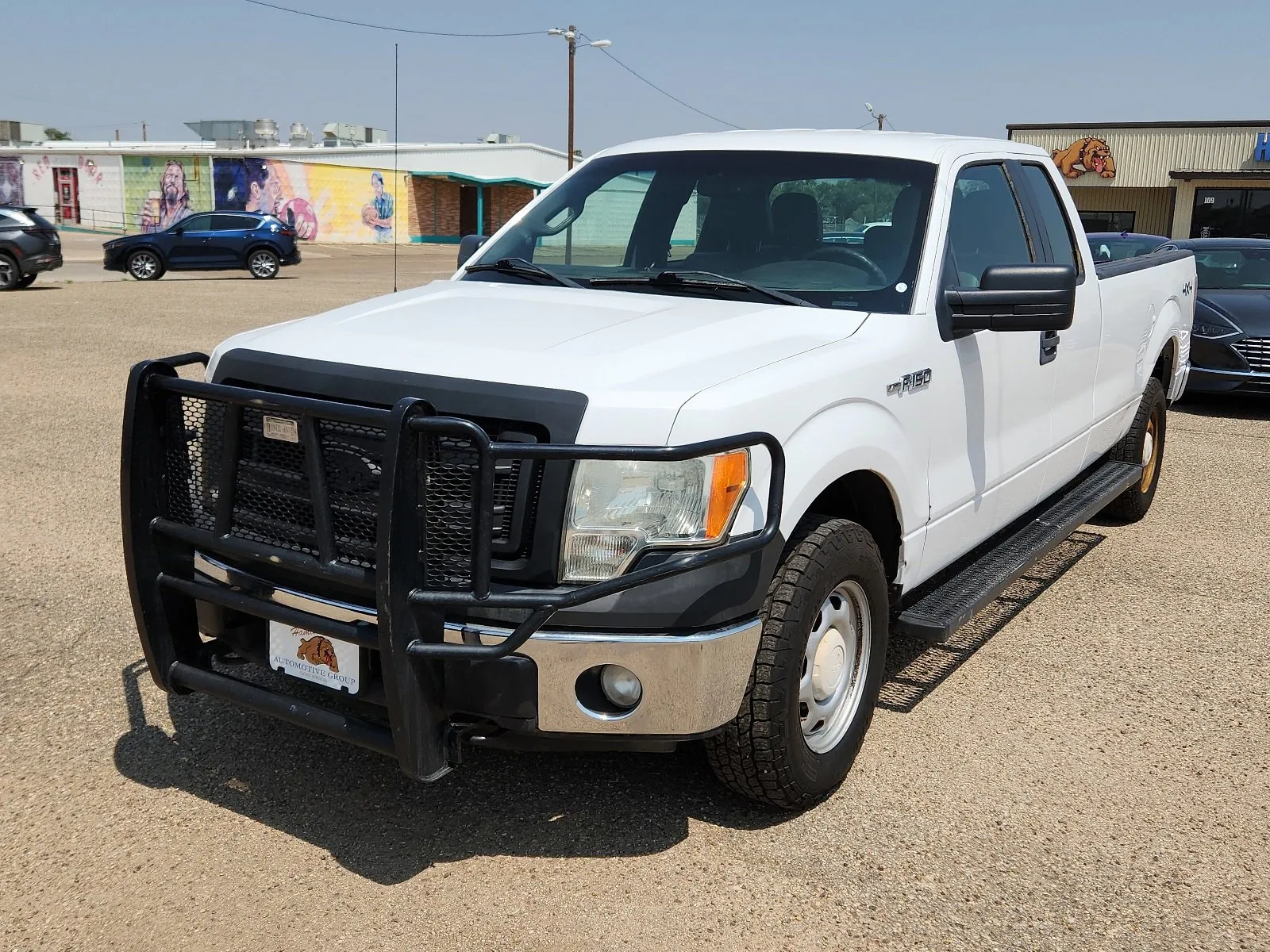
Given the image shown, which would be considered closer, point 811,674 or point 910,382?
point 811,674

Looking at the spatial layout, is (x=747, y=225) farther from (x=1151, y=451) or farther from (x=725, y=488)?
(x=1151, y=451)

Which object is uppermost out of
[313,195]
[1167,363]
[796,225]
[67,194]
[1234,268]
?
[313,195]

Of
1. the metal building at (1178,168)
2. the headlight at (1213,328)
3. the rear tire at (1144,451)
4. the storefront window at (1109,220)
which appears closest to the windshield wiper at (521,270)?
the rear tire at (1144,451)

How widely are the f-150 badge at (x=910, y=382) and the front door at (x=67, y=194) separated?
52879 millimetres

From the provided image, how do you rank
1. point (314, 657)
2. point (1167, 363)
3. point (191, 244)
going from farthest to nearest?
point (191, 244) < point (1167, 363) < point (314, 657)

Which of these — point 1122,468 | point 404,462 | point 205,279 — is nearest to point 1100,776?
point 404,462

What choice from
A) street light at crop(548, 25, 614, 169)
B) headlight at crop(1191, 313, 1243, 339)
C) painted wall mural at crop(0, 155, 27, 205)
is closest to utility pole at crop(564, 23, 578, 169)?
street light at crop(548, 25, 614, 169)

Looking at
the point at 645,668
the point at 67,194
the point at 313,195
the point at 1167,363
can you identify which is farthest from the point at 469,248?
the point at 67,194

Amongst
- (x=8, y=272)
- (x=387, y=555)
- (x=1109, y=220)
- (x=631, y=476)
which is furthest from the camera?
(x=1109, y=220)

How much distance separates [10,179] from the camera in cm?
5084

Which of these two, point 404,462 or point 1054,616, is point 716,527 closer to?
point 404,462

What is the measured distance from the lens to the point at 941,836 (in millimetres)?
3508

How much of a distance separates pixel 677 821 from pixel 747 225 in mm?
2093

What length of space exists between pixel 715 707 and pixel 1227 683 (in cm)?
257
